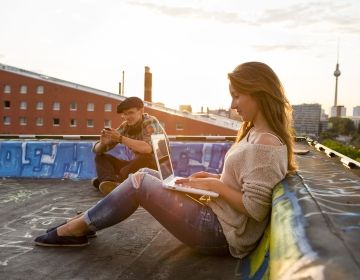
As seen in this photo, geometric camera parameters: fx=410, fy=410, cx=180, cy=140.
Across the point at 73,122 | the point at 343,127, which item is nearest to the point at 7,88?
the point at 73,122

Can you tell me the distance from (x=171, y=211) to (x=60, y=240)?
50.4 inches

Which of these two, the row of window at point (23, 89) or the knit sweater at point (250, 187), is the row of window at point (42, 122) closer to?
the row of window at point (23, 89)

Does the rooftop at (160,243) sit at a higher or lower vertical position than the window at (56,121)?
lower

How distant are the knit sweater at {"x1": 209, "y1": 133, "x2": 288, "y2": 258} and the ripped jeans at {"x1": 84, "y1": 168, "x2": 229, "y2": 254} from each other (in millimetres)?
162

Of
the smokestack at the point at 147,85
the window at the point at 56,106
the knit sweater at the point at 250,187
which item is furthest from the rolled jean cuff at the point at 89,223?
the window at the point at 56,106

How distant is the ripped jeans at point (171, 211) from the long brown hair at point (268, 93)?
76 centimetres

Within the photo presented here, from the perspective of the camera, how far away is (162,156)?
154 inches

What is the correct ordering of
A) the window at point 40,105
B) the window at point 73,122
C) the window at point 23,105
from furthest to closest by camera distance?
the window at point 73,122 < the window at point 23,105 < the window at point 40,105

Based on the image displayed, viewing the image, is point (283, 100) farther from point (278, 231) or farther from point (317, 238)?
point (317, 238)

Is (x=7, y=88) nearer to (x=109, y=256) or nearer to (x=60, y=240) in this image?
(x=60, y=240)

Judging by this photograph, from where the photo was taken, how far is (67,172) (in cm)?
987

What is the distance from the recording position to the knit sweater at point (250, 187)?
2645 millimetres

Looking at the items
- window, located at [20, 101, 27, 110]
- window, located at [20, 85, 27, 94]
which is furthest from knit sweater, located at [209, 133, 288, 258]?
window, located at [20, 101, 27, 110]

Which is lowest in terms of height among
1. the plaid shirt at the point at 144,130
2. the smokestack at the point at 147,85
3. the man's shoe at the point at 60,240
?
the man's shoe at the point at 60,240
